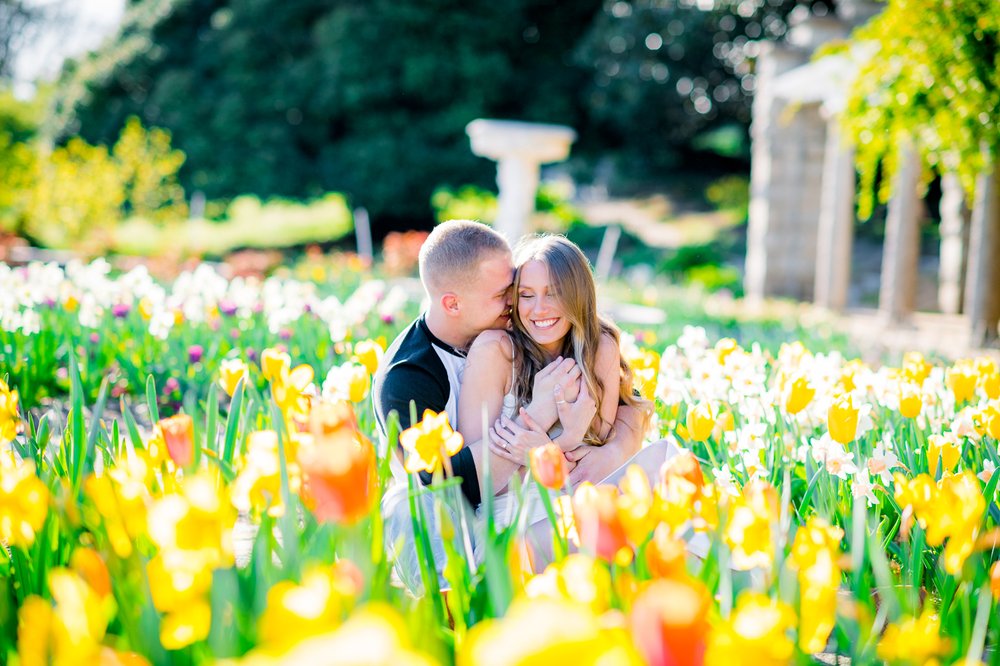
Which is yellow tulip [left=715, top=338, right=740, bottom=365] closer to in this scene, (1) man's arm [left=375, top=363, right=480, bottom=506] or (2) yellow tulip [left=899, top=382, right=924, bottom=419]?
(2) yellow tulip [left=899, top=382, right=924, bottom=419]

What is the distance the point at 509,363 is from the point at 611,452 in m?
0.35

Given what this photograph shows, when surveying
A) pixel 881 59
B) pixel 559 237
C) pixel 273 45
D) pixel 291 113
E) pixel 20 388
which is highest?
pixel 273 45

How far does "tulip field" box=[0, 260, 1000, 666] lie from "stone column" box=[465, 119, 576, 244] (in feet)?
23.9

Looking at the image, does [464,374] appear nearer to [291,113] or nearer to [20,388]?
[20,388]

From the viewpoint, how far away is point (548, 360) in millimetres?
2293

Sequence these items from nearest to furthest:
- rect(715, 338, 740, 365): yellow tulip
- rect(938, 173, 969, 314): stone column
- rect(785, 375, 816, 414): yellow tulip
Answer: rect(785, 375, 816, 414): yellow tulip
rect(715, 338, 740, 365): yellow tulip
rect(938, 173, 969, 314): stone column

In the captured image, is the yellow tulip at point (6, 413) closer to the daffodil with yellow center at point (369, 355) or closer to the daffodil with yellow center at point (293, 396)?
the daffodil with yellow center at point (293, 396)

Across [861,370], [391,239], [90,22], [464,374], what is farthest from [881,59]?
[90,22]

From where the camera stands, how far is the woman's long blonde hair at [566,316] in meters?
2.21

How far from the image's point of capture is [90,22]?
98.7ft

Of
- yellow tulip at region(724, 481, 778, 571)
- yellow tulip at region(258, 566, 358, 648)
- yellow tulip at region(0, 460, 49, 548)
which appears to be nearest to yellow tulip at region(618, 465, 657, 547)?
yellow tulip at region(724, 481, 778, 571)

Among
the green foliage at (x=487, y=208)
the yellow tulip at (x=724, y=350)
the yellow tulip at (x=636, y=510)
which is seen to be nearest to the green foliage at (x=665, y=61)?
the green foliage at (x=487, y=208)

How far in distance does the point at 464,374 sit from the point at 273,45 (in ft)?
52.7

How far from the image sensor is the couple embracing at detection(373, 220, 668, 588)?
2.11 m
